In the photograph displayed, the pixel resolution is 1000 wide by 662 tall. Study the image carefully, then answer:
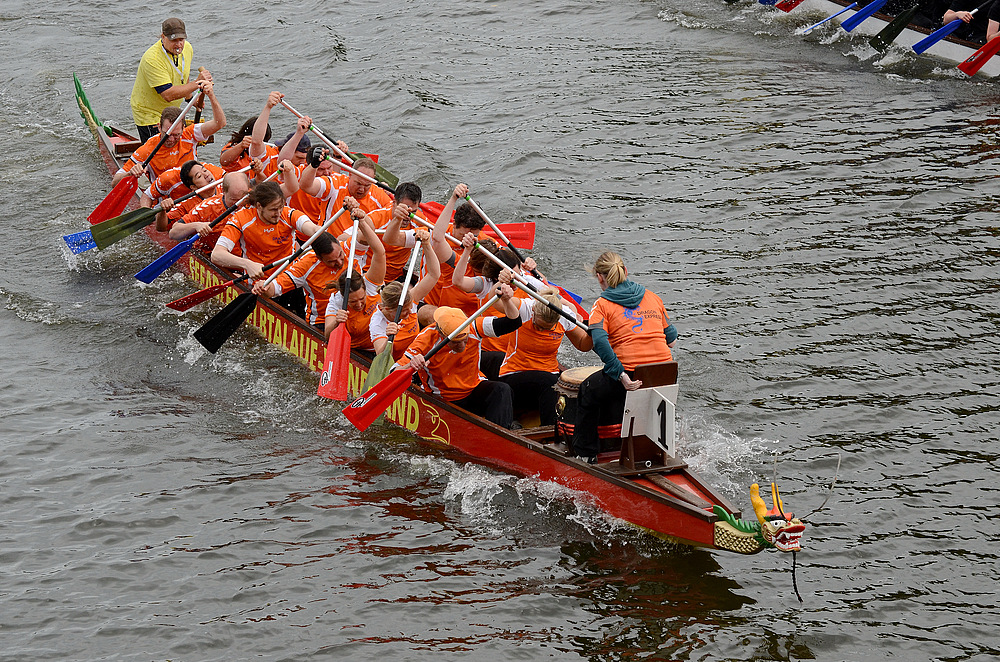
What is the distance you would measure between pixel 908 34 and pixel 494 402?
1455 cm

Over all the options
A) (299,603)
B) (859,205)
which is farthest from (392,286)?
(859,205)

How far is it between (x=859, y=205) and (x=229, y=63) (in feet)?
48.1

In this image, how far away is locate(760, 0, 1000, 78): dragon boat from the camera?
18.4 m

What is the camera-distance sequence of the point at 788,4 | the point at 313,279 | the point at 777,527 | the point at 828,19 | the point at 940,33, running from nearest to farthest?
the point at 777,527, the point at 313,279, the point at 940,33, the point at 828,19, the point at 788,4

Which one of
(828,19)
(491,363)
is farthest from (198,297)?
(828,19)

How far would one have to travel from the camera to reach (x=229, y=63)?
2286cm

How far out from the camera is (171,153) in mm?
14328

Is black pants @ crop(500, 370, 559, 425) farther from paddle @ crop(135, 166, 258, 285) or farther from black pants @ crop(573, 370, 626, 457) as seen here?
paddle @ crop(135, 166, 258, 285)

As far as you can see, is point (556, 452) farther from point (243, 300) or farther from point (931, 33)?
point (931, 33)

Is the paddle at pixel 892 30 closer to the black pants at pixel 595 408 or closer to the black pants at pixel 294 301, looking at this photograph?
the black pants at pixel 294 301

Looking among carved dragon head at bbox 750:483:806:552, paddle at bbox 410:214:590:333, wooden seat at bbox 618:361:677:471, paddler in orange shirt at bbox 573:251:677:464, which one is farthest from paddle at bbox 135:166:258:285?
carved dragon head at bbox 750:483:806:552

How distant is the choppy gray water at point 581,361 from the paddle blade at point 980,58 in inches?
9.4

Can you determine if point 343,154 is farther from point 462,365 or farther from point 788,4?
point 788,4

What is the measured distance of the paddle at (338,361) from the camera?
9.81 m
